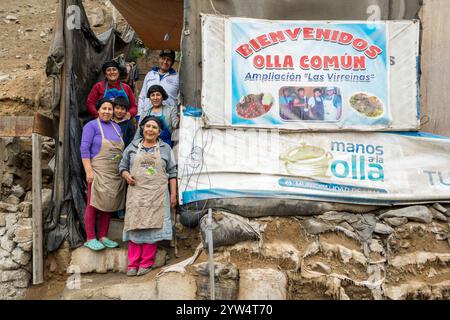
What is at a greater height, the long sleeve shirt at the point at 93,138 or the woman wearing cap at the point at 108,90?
the woman wearing cap at the point at 108,90

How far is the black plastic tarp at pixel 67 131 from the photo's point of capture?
5492mm

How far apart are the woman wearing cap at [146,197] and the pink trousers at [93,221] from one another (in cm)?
47

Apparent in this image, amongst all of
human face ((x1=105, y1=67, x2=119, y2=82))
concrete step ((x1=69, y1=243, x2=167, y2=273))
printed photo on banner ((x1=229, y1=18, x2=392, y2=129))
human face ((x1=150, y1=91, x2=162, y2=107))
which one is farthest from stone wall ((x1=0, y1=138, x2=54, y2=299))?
printed photo on banner ((x1=229, y1=18, x2=392, y2=129))

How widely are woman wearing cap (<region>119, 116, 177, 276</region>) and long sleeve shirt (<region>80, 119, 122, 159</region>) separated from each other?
1.11ft

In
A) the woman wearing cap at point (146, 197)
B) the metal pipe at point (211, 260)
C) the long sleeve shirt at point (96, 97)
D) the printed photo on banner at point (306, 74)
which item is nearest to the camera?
the metal pipe at point (211, 260)

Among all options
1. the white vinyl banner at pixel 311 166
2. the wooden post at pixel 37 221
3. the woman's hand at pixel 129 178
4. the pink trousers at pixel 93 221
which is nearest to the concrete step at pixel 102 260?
the pink trousers at pixel 93 221

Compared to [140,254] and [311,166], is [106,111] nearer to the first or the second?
[140,254]

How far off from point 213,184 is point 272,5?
2.16m

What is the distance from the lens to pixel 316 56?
5535 millimetres

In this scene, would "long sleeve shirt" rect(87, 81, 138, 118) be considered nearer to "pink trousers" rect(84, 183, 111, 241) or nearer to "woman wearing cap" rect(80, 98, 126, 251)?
"woman wearing cap" rect(80, 98, 126, 251)

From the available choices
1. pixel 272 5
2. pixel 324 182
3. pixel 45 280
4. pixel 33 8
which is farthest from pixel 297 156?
pixel 33 8

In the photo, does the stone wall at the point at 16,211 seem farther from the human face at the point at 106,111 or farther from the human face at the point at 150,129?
the human face at the point at 150,129

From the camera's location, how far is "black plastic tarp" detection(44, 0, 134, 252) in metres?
5.49

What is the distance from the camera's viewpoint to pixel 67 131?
5.68 metres
